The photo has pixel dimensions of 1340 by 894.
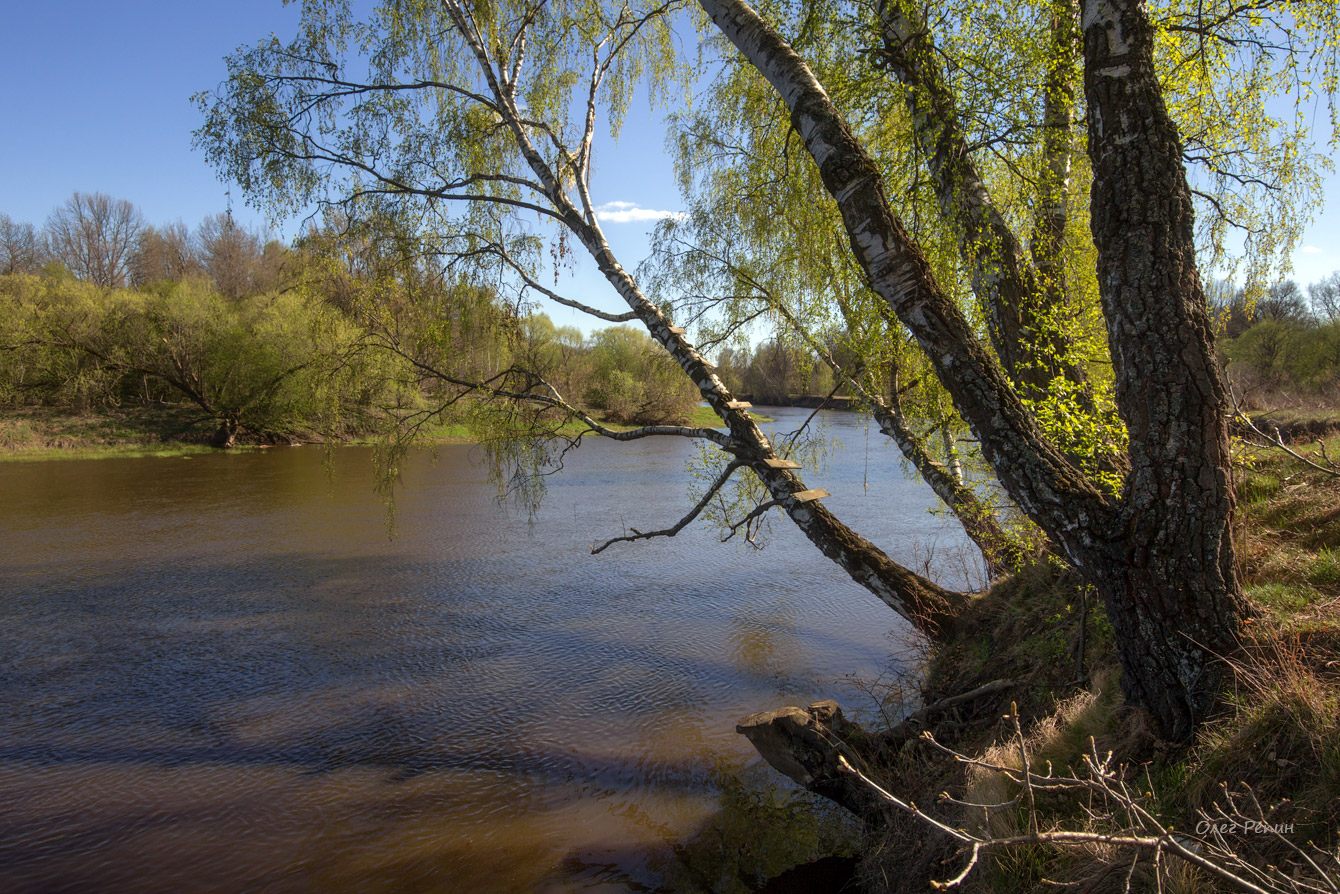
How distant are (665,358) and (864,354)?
3683 mm

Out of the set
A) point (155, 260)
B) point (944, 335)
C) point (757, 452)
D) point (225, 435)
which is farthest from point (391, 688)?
point (155, 260)

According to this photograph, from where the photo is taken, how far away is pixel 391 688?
7645mm

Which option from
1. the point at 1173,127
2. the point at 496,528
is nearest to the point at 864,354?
the point at 1173,127

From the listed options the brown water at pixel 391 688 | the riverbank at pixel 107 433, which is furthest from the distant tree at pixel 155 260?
the brown water at pixel 391 688

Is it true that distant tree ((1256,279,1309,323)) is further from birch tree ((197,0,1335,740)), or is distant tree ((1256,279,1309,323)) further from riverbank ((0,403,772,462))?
birch tree ((197,0,1335,740))

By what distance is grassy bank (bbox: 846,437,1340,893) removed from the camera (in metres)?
2.63

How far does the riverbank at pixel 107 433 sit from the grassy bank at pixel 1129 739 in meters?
19.6

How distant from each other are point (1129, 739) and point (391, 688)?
6709 millimetres

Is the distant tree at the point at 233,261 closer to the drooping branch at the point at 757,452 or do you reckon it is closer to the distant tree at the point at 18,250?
the distant tree at the point at 18,250

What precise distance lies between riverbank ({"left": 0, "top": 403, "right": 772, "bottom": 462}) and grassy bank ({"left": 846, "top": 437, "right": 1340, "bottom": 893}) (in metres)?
19.6

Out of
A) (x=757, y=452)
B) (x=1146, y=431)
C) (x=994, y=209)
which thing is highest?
A: (x=994, y=209)

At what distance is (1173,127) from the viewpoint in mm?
3154

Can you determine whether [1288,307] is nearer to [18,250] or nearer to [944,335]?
[944,335]

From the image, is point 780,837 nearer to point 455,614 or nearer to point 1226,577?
point 1226,577
